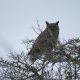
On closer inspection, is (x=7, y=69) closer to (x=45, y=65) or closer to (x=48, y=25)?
(x=45, y=65)

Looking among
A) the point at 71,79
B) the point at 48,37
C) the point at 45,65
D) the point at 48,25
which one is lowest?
the point at 71,79

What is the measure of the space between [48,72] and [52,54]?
0.50 m

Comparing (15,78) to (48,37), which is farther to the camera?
(48,37)

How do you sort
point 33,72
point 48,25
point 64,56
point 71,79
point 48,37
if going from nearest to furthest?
point 71,79 → point 64,56 → point 33,72 → point 48,37 → point 48,25

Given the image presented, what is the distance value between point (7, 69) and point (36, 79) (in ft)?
3.34

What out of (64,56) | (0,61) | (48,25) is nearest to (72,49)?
(64,56)

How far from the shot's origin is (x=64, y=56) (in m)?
8.05

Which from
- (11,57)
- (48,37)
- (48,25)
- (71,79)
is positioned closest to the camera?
(71,79)

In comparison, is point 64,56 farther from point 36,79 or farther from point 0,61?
point 0,61

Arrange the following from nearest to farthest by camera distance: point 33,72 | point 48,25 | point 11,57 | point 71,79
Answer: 1. point 71,79
2. point 33,72
3. point 11,57
4. point 48,25

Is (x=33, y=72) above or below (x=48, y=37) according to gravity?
below

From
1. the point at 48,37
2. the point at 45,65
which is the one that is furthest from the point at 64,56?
the point at 48,37

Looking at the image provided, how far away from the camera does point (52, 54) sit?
814cm

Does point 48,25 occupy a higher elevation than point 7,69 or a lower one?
higher
